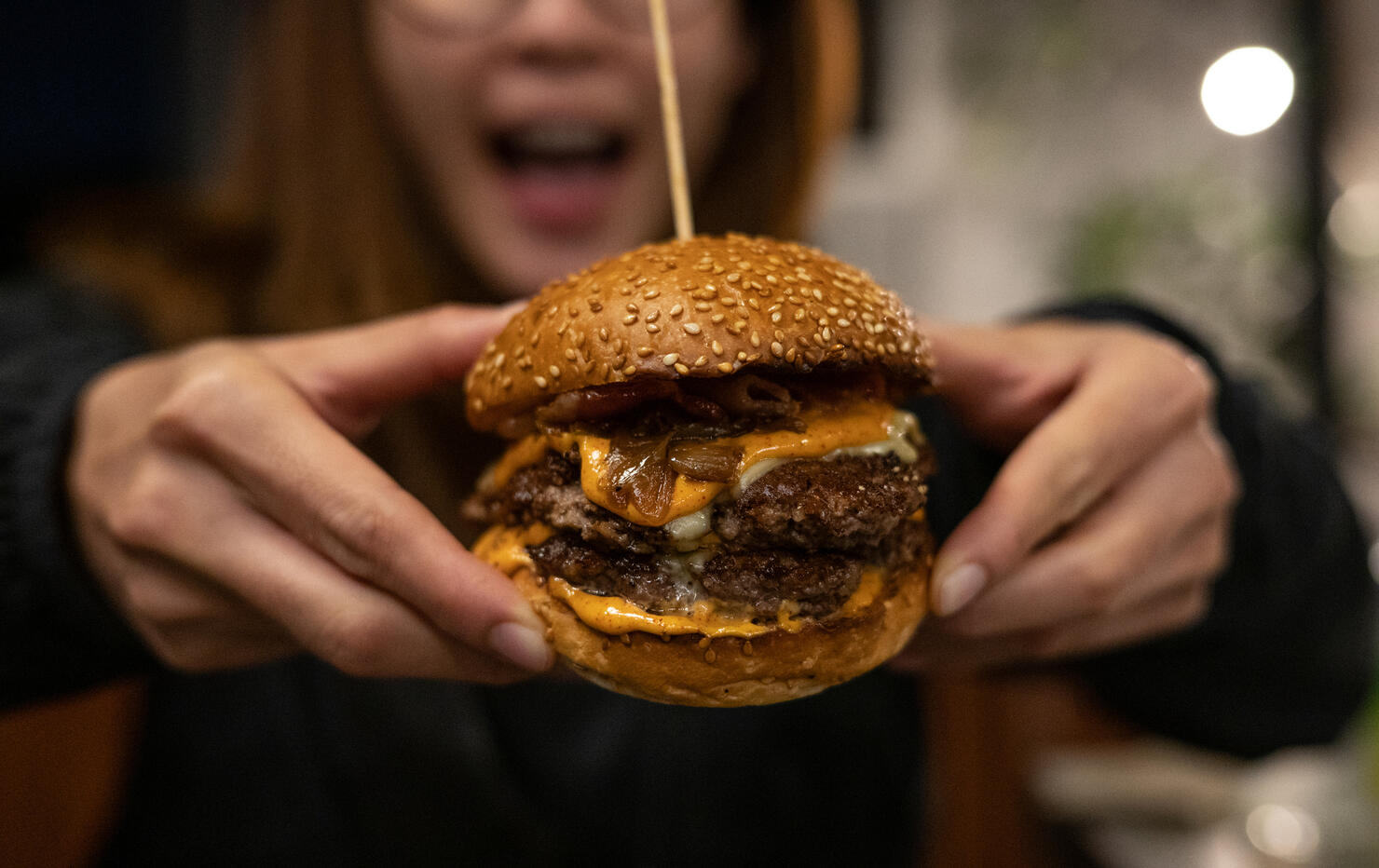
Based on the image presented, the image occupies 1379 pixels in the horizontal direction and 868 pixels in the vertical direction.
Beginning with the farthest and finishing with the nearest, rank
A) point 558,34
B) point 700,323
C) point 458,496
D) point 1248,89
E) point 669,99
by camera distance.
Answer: point 1248,89 < point 458,496 < point 558,34 < point 669,99 < point 700,323

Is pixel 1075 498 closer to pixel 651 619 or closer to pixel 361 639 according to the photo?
pixel 651 619

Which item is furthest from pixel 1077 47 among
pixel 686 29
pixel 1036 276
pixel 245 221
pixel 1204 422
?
pixel 245 221

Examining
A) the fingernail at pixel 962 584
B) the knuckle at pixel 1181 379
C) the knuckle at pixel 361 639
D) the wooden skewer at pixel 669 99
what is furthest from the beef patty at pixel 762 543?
the knuckle at pixel 1181 379

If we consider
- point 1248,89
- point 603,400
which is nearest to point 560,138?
point 603,400

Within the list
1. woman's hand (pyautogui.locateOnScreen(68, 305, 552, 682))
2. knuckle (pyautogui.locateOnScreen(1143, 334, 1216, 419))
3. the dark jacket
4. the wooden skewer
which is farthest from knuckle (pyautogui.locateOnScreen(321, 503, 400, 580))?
knuckle (pyautogui.locateOnScreen(1143, 334, 1216, 419))

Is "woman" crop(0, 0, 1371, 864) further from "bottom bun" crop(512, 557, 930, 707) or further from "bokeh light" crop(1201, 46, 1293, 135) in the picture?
"bokeh light" crop(1201, 46, 1293, 135)

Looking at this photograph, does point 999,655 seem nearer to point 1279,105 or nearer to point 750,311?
point 750,311

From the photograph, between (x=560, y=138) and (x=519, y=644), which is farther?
(x=560, y=138)
